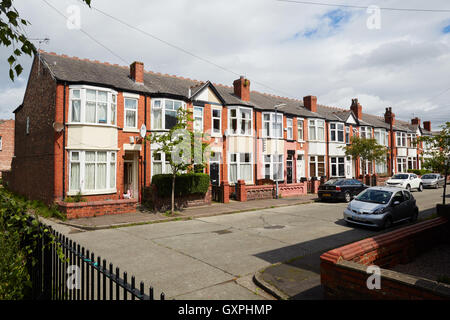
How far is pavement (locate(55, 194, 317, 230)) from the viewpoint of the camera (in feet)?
40.5

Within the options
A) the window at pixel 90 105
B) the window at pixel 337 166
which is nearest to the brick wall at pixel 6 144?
the window at pixel 90 105

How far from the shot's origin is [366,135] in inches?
1344

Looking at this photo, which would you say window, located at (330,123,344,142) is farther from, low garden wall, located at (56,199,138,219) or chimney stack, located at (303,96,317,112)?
low garden wall, located at (56,199,138,219)

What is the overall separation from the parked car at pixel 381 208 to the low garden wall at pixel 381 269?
146 inches

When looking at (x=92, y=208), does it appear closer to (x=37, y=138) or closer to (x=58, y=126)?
(x=58, y=126)

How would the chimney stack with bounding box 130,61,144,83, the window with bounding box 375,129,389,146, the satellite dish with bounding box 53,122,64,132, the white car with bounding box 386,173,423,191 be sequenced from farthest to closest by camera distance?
the window with bounding box 375,129,389,146 < the white car with bounding box 386,173,423,191 < the chimney stack with bounding box 130,61,144,83 < the satellite dish with bounding box 53,122,64,132

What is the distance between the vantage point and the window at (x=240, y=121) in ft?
73.8

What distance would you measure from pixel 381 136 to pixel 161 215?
32.0 metres

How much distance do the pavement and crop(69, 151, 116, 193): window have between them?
2.49m

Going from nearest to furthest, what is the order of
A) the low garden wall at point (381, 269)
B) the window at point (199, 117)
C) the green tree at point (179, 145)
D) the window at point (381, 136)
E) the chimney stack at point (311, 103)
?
the low garden wall at point (381, 269)
the green tree at point (179, 145)
the window at point (199, 117)
the chimney stack at point (311, 103)
the window at point (381, 136)

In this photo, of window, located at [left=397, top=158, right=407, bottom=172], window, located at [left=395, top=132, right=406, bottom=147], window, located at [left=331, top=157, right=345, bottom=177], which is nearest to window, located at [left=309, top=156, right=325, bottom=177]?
window, located at [left=331, top=157, right=345, bottom=177]

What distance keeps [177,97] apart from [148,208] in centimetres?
749

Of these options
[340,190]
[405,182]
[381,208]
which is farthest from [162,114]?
[405,182]

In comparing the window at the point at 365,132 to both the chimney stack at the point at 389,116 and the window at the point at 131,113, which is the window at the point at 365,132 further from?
the window at the point at 131,113
